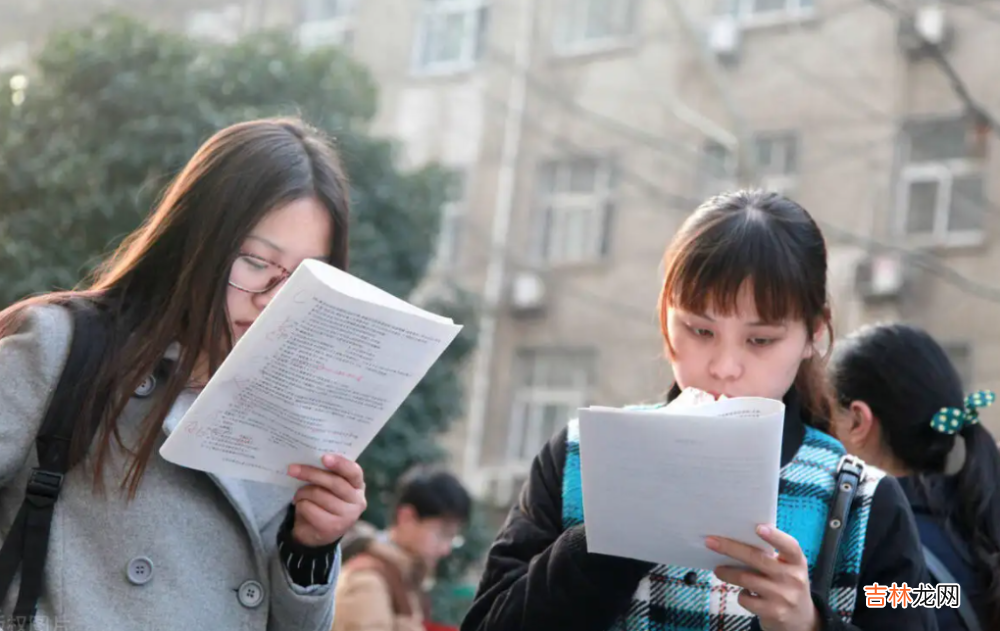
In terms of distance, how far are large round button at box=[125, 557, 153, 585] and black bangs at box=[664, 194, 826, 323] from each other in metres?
0.95

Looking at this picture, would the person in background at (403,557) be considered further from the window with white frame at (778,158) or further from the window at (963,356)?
the window with white frame at (778,158)

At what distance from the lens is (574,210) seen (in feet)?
48.4

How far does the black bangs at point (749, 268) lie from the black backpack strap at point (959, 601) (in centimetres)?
73

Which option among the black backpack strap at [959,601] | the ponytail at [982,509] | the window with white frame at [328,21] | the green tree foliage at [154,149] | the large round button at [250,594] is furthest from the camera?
the window with white frame at [328,21]

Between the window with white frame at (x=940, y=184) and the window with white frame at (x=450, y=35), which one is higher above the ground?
the window with white frame at (x=450, y=35)

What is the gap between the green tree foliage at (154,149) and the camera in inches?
308

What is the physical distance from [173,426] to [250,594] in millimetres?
302

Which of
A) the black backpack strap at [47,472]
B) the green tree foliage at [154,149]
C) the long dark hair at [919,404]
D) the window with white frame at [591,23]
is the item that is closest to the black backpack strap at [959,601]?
the long dark hair at [919,404]

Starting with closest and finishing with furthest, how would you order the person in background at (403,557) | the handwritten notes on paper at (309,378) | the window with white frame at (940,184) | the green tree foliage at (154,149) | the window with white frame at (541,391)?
the handwritten notes on paper at (309,378) < the person in background at (403,557) < the green tree foliage at (154,149) < the window with white frame at (940,184) < the window with white frame at (541,391)

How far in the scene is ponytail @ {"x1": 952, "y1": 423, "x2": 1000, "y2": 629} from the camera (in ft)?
9.12

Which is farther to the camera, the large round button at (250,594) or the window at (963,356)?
the window at (963,356)

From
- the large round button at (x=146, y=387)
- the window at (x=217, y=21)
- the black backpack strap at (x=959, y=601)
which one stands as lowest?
the black backpack strap at (x=959, y=601)

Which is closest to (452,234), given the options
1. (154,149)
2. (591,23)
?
(591,23)

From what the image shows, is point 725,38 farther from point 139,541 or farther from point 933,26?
point 139,541
